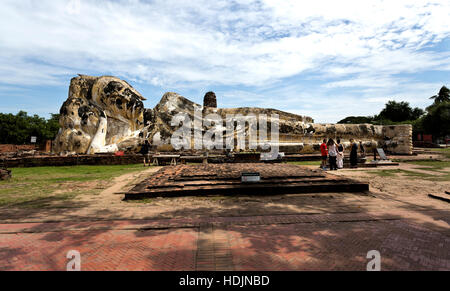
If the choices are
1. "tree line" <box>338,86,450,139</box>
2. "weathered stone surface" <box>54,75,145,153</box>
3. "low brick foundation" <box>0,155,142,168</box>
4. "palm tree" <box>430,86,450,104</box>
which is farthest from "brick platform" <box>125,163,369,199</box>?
"palm tree" <box>430,86,450,104</box>

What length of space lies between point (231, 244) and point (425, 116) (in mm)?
39242

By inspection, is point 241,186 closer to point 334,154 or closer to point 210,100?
point 334,154

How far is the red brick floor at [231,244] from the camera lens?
248cm

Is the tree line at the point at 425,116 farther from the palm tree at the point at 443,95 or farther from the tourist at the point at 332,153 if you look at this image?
the tourist at the point at 332,153

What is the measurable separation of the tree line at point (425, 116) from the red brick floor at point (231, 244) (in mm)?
22652

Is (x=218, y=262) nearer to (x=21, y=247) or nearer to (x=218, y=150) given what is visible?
(x=21, y=247)

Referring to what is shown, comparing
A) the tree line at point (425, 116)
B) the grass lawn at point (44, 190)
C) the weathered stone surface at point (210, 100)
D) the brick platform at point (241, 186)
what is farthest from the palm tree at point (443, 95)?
the grass lawn at point (44, 190)

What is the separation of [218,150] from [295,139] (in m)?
5.19

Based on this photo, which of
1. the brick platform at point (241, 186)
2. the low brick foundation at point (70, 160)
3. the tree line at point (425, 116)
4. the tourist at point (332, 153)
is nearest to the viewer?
the brick platform at point (241, 186)

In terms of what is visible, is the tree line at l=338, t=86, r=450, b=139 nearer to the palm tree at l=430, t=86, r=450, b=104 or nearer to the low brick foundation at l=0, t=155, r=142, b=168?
the palm tree at l=430, t=86, r=450, b=104

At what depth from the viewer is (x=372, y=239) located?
3033 millimetres

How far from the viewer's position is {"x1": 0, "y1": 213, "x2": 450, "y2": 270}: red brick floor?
248 cm

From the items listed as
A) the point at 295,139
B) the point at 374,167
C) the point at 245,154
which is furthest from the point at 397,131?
the point at 245,154

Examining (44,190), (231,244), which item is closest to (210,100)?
(44,190)
